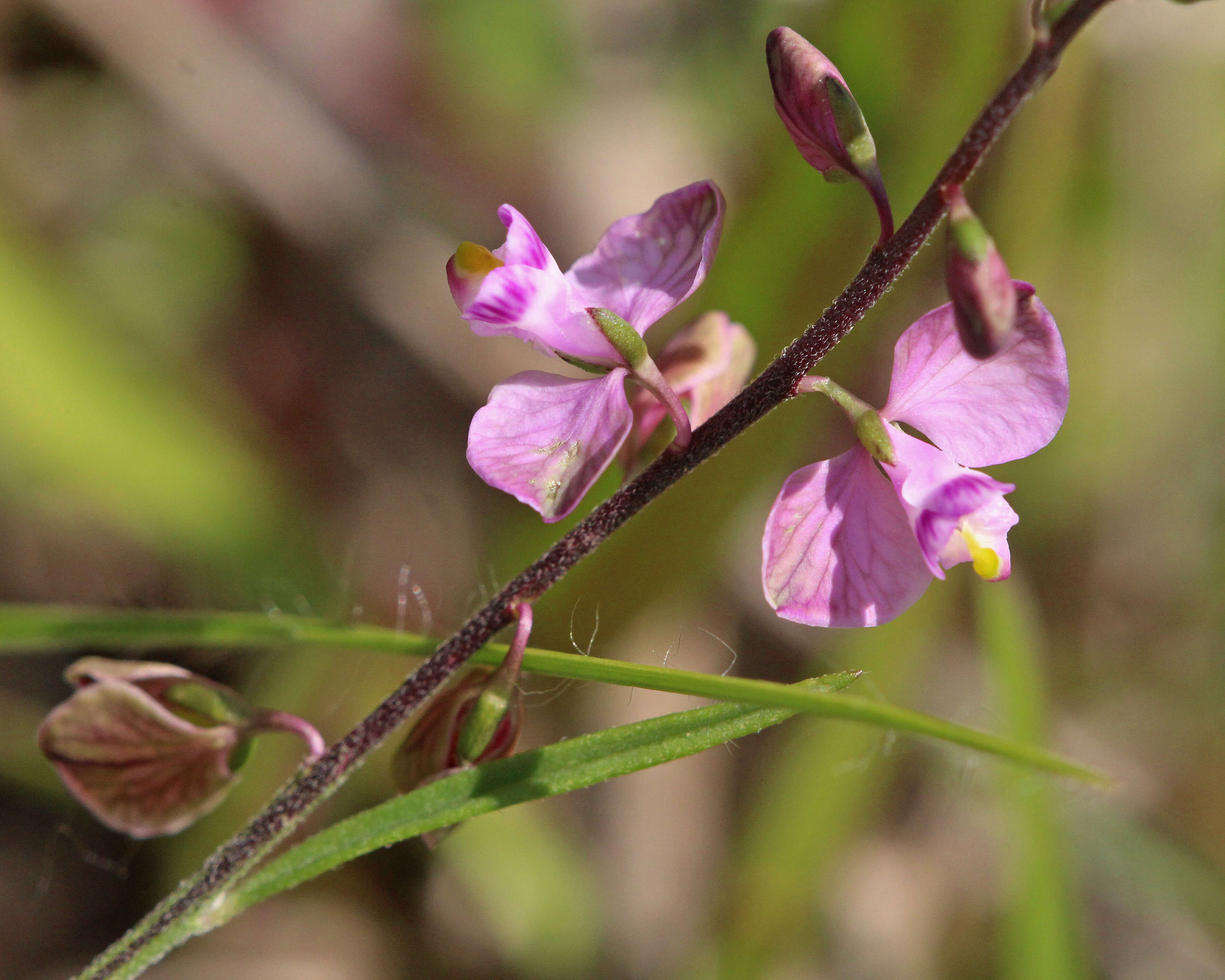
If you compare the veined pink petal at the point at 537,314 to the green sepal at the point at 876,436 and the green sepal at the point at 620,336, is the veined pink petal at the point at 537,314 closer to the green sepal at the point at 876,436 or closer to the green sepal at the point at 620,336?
the green sepal at the point at 620,336

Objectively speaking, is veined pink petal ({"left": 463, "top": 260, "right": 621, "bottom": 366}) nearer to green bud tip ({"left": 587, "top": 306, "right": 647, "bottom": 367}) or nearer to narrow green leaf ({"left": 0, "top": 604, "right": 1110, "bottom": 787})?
green bud tip ({"left": 587, "top": 306, "right": 647, "bottom": 367})

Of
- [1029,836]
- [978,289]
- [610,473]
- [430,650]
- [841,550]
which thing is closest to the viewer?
[978,289]

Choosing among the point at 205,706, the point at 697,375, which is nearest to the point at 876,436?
the point at 697,375

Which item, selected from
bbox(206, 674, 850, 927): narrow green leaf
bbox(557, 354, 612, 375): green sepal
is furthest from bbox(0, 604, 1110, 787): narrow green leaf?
bbox(557, 354, 612, 375): green sepal

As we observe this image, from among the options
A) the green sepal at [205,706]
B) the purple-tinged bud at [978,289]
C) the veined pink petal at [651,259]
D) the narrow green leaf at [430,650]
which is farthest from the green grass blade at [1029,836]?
the green sepal at [205,706]

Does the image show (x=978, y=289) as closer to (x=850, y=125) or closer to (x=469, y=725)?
(x=850, y=125)

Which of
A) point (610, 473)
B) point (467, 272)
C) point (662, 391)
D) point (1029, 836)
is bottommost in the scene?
point (1029, 836)

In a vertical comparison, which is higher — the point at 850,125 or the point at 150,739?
the point at 850,125

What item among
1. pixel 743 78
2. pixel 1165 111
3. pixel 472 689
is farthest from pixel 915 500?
pixel 1165 111
